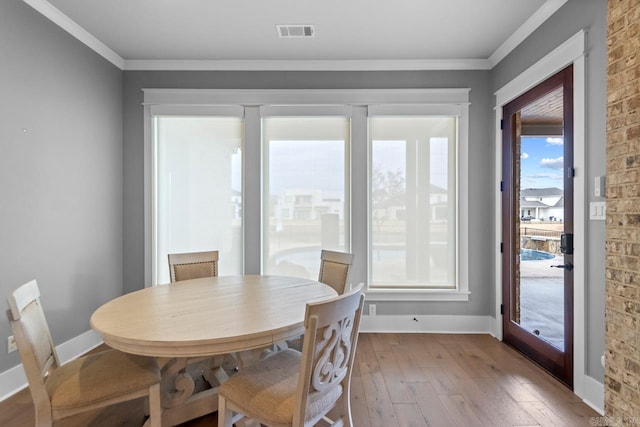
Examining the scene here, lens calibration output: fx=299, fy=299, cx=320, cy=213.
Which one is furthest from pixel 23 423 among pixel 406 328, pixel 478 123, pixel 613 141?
pixel 478 123

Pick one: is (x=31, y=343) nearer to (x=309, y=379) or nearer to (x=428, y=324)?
(x=309, y=379)

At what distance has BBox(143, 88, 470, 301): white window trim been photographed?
319 centimetres

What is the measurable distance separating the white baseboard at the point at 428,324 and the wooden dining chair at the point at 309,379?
1.74m

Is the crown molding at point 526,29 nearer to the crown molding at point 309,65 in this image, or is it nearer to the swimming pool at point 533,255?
the crown molding at point 309,65

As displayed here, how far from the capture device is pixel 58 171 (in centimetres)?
247

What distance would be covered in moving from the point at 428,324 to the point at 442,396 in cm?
117

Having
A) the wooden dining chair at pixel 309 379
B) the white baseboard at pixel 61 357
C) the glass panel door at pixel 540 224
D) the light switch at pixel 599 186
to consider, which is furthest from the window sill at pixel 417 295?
the white baseboard at pixel 61 357

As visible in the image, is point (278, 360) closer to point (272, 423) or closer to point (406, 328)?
point (272, 423)

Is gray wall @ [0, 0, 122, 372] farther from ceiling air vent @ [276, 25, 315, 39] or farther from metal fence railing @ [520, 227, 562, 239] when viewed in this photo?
metal fence railing @ [520, 227, 562, 239]

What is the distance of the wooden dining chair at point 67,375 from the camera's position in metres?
1.31

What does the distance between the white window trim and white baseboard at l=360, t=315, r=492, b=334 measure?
217 millimetres

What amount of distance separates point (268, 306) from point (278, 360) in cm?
29

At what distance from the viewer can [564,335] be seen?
2.25 meters

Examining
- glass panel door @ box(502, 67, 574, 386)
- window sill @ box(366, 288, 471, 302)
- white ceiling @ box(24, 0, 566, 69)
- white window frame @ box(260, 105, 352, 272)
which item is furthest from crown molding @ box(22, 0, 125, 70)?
glass panel door @ box(502, 67, 574, 386)
